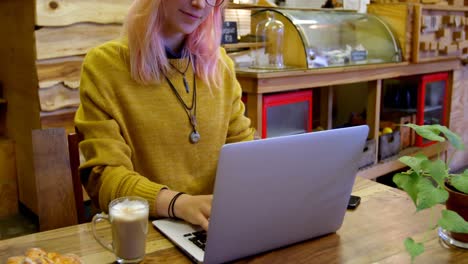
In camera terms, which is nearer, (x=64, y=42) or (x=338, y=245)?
(x=338, y=245)

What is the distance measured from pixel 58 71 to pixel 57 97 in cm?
14

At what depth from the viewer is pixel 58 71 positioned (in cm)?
248

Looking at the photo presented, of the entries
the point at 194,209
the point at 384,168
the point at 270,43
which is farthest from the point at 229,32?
the point at 194,209

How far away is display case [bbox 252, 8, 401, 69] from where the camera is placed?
2537mm

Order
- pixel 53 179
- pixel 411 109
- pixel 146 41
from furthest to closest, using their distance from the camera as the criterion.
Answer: pixel 411 109 → pixel 146 41 → pixel 53 179

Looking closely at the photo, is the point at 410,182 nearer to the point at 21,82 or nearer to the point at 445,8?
the point at 21,82

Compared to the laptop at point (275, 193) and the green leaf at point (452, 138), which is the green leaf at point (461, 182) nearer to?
the green leaf at point (452, 138)

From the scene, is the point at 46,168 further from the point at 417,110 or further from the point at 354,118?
the point at 417,110

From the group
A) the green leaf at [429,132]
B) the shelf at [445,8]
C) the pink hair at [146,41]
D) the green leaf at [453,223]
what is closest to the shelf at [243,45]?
the pink hair at [146,41]

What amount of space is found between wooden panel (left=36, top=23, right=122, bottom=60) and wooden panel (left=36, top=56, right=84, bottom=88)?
0.09 feet

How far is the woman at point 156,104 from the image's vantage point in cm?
117

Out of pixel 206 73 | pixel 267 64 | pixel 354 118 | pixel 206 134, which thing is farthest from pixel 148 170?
pixel 354 118

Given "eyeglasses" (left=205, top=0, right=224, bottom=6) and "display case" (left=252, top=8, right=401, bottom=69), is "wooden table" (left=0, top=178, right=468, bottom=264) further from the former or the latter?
"display case" (left=252, top=8, right=401, bottom=69)

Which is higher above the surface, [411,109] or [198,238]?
[198,238]
